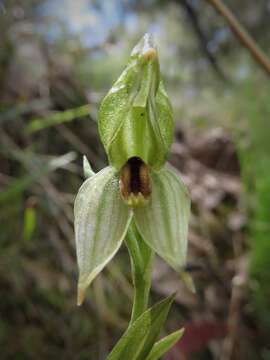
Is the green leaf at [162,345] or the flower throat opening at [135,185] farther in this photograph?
the green leaf at [162,345]

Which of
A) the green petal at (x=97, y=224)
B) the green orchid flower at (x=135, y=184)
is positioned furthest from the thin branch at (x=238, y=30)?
the green petal at (x=97, y=224)

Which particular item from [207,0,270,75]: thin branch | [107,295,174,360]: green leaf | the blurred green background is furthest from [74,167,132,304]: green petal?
[207,0,270,75]: thin branch

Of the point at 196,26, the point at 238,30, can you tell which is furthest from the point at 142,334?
the point at 196,26

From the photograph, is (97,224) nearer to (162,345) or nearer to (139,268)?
(139,268)

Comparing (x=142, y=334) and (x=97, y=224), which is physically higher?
(x=97, y=224)

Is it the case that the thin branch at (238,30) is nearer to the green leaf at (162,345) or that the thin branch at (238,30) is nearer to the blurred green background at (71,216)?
the blurred green background at (71,216)

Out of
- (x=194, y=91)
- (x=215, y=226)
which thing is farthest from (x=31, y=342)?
(x=194, y=91)

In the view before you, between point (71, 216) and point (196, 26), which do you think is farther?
point (196, 26)

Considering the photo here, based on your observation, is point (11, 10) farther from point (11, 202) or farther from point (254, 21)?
point (254, 21)
